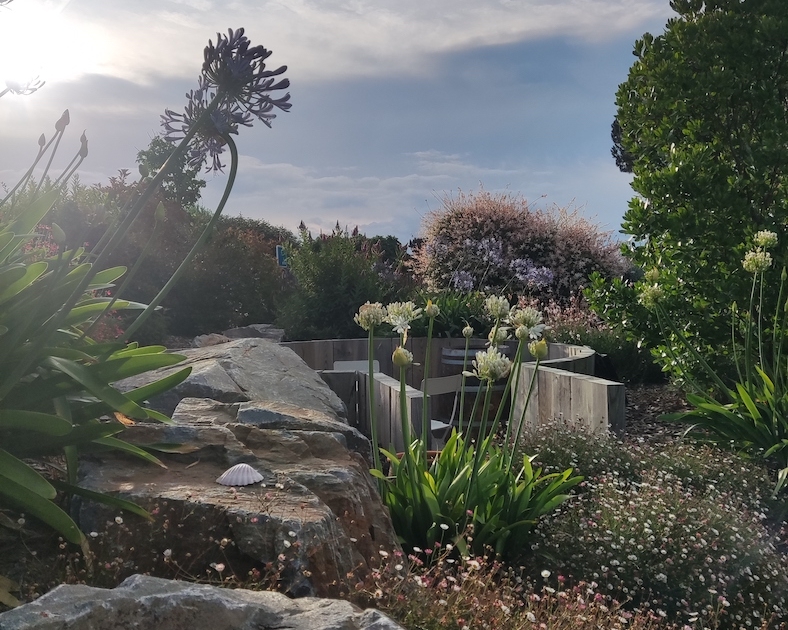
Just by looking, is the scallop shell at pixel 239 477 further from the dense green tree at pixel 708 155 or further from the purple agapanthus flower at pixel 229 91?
the dense green tree at pixel 708 155

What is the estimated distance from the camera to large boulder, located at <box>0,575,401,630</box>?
158cm

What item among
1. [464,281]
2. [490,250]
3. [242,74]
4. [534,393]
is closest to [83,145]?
[242,74]

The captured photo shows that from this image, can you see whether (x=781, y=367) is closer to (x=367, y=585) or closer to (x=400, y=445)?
(x=400, y=445)

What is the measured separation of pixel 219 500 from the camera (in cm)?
252

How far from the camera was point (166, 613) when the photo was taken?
5.37ft

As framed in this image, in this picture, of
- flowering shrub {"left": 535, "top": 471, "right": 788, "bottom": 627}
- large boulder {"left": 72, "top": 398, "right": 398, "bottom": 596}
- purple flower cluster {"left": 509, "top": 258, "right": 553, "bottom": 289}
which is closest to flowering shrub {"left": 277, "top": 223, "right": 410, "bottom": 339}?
purple flower cluster {"left": 509, "top": 258, "right": 553, "bottom": 289}

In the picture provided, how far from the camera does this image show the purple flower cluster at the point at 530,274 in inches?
598

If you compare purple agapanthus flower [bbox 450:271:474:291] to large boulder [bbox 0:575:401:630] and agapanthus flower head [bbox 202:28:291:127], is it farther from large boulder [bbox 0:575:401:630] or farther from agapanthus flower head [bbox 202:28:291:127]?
large boulder [bbox 0:575:401:630]

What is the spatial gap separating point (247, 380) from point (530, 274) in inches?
419

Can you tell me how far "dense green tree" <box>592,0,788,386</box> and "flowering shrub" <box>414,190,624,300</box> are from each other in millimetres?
8704

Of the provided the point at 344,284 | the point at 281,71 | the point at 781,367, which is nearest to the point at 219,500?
the point at 281,71

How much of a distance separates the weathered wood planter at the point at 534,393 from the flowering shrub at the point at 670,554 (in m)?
0.99

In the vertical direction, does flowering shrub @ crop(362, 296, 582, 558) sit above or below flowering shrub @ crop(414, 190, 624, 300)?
below

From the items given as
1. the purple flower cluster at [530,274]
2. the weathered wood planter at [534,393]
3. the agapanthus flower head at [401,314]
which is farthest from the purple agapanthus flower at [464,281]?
the agapanthus flower head at [401,314]
